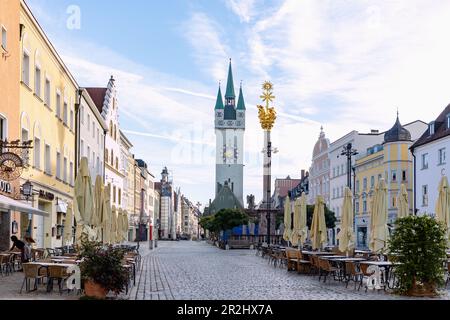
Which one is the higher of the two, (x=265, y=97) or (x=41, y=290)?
(x=265, y=97)

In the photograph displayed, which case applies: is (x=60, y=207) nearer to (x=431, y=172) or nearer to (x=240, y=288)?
(x=240, y=288)

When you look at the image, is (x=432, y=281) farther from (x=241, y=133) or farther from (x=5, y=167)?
(x=241, y=133)

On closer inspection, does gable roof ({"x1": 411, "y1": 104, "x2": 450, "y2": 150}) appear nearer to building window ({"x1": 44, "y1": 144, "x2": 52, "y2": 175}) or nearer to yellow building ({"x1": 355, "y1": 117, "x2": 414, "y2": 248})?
yellow building ({"x1": 355, "y1": 117, "x2": 414, "y2": 248})

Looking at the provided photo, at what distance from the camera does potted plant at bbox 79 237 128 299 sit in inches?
540

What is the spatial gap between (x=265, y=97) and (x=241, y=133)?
370 feet

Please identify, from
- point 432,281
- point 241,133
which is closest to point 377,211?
point 432,281

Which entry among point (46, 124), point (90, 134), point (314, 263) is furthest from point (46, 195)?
point (90, 134)

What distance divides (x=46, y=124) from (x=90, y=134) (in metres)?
14.7

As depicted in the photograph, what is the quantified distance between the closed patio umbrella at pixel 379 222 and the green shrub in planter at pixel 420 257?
4.45 meters

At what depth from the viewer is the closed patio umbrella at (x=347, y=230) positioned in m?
22.9

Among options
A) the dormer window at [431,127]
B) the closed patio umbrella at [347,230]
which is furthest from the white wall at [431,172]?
the closed patio umbrella at [347,230]

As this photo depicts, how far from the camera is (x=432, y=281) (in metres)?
15.6

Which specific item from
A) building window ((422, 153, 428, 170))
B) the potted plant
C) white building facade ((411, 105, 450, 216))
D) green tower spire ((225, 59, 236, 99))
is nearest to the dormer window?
white building facade ((411, 105, 450, 216))

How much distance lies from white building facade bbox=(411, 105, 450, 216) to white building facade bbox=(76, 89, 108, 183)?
22202 mm
